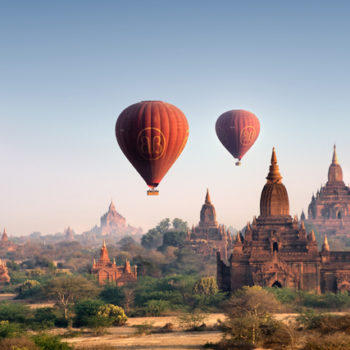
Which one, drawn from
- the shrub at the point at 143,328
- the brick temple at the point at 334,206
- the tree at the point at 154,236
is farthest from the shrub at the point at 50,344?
the tree at the point at 154,236

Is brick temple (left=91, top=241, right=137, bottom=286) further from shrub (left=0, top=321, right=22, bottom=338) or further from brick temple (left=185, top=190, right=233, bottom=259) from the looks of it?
shrub (left=0, top=321, right=22, bottom=338)

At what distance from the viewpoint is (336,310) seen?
52.0 metres

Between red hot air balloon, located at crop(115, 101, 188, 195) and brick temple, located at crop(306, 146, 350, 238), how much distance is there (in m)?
89.5

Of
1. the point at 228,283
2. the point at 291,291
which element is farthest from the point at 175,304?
the point at 291,291

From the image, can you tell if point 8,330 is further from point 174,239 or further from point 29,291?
point 174,239

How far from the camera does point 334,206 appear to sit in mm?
132250

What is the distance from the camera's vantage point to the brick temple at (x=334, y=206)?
13100 cm

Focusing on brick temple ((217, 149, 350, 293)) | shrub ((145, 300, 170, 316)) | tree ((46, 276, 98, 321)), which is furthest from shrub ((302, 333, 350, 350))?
tree ((46, 276, 98, 321))

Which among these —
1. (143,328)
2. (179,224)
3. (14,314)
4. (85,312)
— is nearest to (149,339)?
(143,328)

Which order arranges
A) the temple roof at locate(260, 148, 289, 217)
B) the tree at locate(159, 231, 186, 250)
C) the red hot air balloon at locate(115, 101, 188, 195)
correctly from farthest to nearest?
the tree at locate(159, 231, 186, 250)
the temple roof at locate(260, 148, 289, 217)
the red hot air balloon at locate(115, 101, 188, 195)

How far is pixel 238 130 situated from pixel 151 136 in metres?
24.5

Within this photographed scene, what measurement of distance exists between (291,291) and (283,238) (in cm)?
557

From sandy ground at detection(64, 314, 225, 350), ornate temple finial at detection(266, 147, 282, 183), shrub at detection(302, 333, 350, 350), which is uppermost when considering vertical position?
ornate temple finial at detection(266, 147, 282, 183)

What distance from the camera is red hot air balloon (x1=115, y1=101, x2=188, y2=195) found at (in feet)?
149
